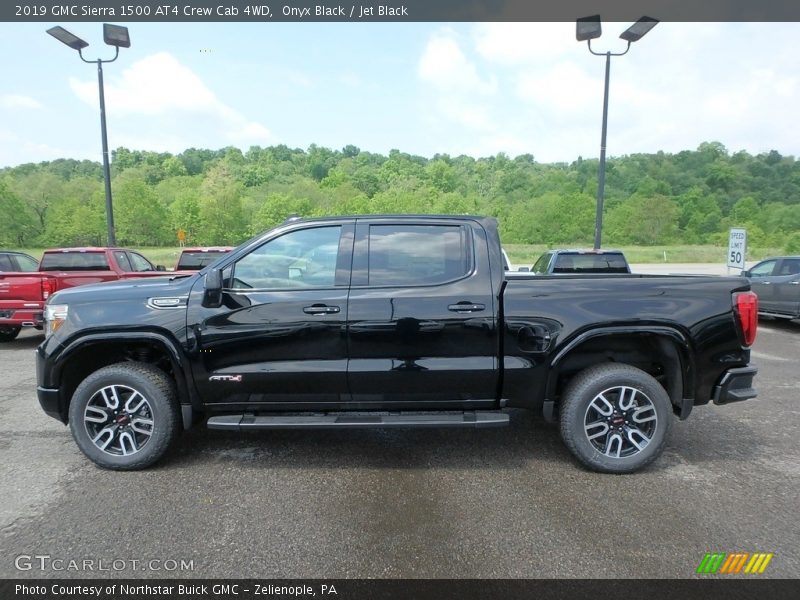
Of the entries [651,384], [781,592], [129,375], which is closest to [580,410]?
[651,384]

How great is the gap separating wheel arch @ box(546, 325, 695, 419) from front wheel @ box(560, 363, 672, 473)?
190mm

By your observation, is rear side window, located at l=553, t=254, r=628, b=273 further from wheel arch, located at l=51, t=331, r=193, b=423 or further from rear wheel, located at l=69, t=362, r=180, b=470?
rear wheel, located at l=69, t=362, r=180, b=470

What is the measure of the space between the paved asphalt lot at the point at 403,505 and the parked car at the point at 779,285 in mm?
7425

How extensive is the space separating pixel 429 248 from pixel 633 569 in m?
2.48

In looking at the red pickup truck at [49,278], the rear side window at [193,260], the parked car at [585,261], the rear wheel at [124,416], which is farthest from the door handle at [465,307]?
the rear side window at [193,260]

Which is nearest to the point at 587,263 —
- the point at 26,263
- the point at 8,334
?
the point at 8,334

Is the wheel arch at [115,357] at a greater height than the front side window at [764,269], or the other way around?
the front side window at [764,269]

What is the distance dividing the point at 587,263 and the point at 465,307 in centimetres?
650

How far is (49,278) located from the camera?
8.37 m

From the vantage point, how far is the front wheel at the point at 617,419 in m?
3.69

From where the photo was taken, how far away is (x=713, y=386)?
3.77 m

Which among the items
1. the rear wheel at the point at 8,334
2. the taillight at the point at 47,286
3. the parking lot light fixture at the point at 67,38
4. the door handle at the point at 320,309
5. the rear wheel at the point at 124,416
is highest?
the parking lot light fixture at the point at 67,38

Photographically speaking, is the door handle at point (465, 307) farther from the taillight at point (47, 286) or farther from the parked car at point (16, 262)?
the parked car at point (16, 262)

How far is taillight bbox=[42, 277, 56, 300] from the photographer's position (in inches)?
324
